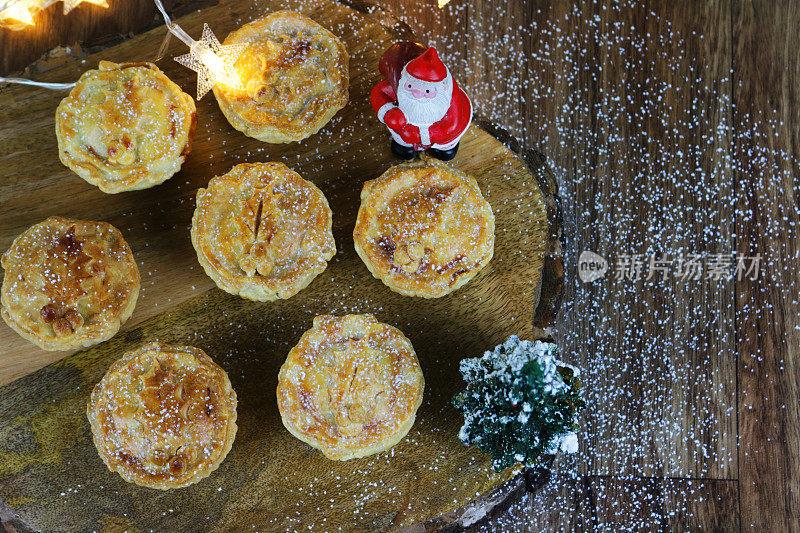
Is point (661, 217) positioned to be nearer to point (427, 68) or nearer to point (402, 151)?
point (402, 151)

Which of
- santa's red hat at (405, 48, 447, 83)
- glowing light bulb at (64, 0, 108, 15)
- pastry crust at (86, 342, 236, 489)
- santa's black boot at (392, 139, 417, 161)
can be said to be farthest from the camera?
glowing light bulb at (64, 0, 108, 15)

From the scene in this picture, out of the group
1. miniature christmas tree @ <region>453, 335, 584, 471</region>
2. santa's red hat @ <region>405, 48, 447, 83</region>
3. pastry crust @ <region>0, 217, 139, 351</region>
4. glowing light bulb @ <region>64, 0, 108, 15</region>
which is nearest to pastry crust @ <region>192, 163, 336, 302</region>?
pastry crust @ <region>0, 217, 139, 351</region>

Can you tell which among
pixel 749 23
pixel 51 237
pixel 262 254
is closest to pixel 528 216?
pixel 262 254

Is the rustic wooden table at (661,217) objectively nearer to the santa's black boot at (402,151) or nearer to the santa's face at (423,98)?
the santa's black boot at (402,151)

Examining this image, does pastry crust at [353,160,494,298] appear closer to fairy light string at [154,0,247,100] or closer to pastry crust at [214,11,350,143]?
pastry crust at [214,11,350,143]

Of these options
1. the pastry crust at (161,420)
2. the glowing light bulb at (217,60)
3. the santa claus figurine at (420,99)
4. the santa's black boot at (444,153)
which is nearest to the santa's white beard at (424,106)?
the santa claus figurine at (420,99)

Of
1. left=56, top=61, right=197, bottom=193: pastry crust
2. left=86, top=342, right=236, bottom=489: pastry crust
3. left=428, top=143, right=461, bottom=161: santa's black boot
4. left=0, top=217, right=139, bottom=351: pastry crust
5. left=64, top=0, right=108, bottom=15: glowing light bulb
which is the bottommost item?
left=86, top=342, right=236, bottom=489: pastry crust

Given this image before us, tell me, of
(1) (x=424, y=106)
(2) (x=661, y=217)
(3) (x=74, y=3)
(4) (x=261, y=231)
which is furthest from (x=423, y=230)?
(3) (x=74, y=3)

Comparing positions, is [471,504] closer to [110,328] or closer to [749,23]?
[110,328]
